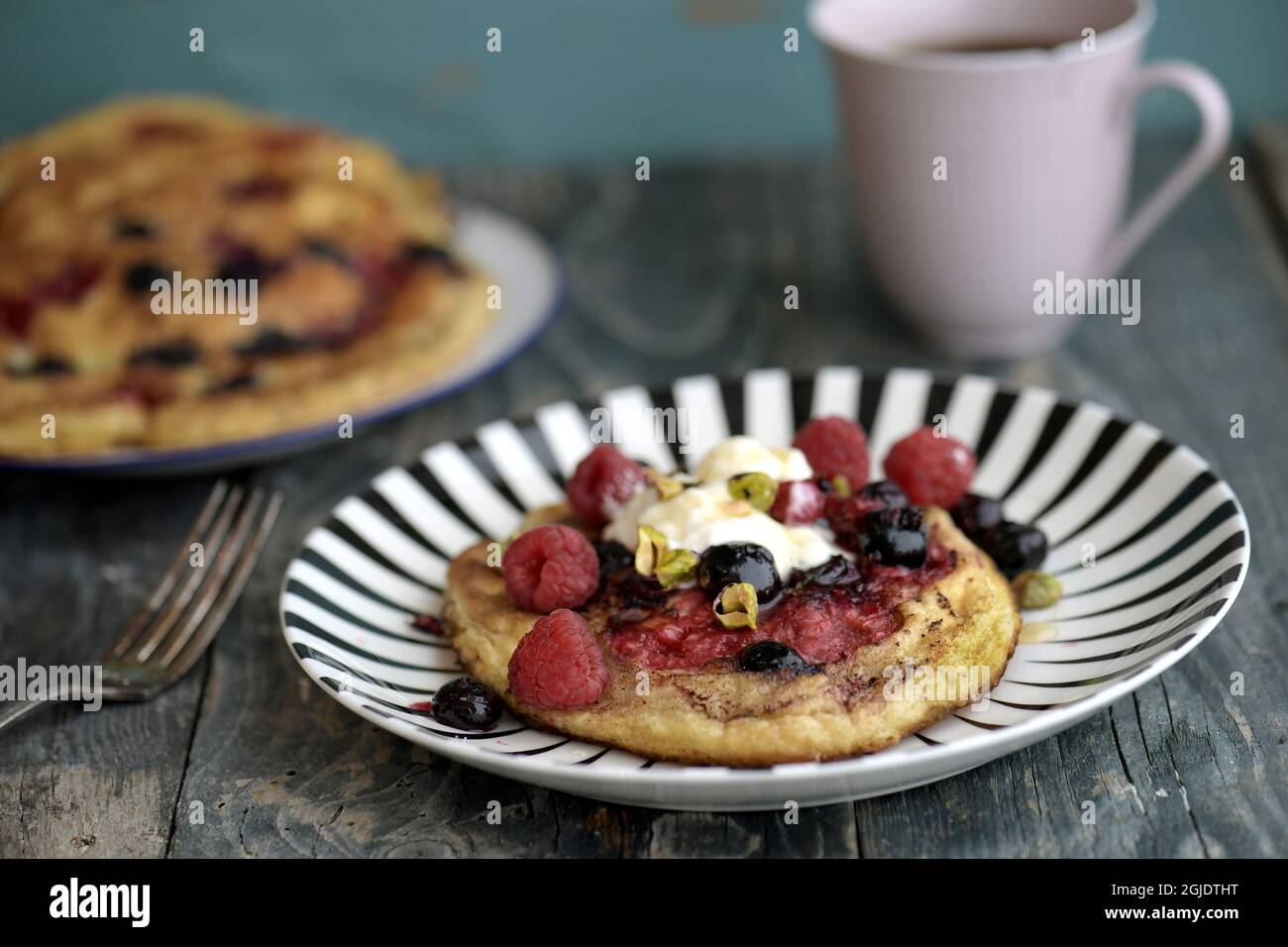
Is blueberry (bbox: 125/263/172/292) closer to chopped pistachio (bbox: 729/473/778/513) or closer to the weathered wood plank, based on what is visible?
the weathered wood plank

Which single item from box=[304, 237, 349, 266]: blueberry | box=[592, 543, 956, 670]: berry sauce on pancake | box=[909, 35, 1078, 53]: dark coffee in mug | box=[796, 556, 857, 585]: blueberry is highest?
box=[909, 35, 1078, 53]: dark coffee in mug

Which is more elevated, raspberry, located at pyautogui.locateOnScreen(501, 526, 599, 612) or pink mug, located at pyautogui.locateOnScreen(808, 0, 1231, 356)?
pink mug, located at pyautogui.locateOnScreen(808, 0, 1231, 356)

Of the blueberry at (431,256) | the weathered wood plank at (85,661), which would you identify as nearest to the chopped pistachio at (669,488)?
the weathered wood plank at (85,661)

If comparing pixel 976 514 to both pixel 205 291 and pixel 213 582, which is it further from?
pixel 205 291

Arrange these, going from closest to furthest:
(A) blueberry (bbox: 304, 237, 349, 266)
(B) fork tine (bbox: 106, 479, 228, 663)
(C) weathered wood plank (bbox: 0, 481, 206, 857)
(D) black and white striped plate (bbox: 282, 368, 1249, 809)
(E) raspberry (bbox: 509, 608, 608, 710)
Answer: (D) black and white striped plate (bbox: 282, 368, 1249, 809)
(E) raspberry (bbox: 509, 608, 608, 710)
(C) weathered wood plank (bbox: 0, 481, 206, 857)
(B) fork tine (bbox: 106, 479, 228, 663)
(A) blueberry (bbox: 304, 237, 349, 266)

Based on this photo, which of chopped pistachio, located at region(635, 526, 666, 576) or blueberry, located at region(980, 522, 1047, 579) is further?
blueberry, located at region(980, 522, 1047, 579)

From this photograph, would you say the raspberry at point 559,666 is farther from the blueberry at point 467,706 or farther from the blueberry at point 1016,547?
the blueberry at point 1016,547

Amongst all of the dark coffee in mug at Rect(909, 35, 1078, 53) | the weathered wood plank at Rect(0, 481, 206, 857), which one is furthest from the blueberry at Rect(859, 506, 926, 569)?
the dark coffee in mug at Rect(909, 35, 1078, 53)

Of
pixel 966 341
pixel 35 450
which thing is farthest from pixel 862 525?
pixel 35 450
